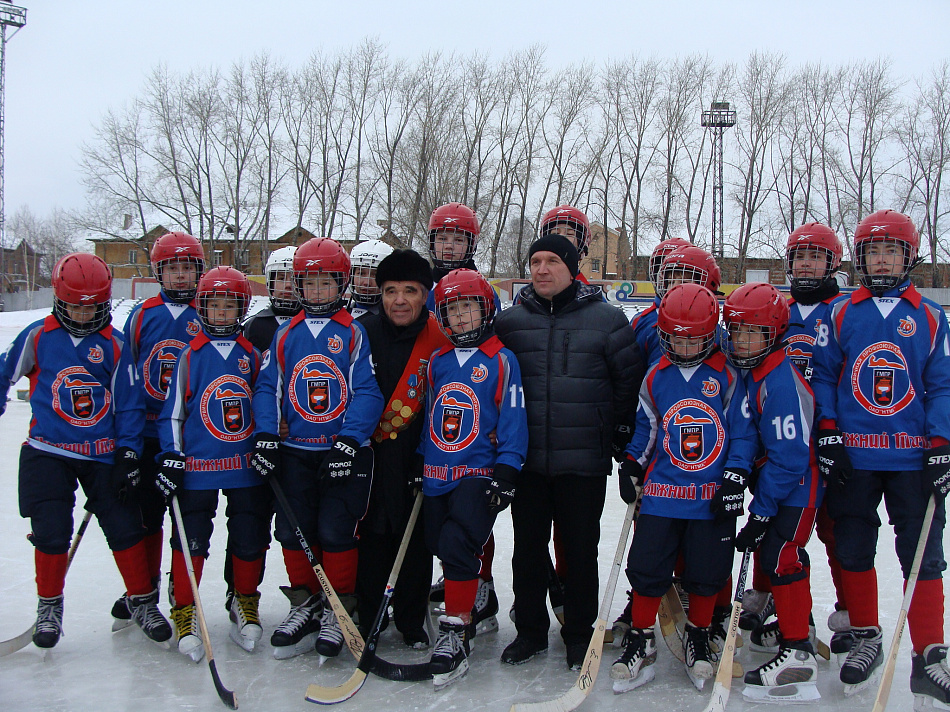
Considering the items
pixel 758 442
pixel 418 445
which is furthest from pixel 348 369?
pixel 758 442

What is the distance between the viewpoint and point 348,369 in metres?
3.16

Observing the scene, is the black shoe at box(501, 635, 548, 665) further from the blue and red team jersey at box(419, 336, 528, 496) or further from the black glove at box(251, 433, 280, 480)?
the black glove at box(251, 433, 280, 480)

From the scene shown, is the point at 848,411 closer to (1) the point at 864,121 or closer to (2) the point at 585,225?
(2) the point at 585,225

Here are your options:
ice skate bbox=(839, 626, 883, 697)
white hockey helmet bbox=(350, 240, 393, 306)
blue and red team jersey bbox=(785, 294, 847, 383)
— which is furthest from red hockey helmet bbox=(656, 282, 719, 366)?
white hockey helmet bbox=(350, 240, 393, 306)

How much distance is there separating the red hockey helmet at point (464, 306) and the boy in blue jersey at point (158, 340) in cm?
126

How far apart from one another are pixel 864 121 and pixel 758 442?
27.3 metres

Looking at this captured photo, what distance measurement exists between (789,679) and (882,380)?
122 centimetres

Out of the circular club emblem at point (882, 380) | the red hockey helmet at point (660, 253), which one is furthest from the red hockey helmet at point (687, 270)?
the circular club emblem at point (882, 380)

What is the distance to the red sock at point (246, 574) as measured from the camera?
10.7 feet

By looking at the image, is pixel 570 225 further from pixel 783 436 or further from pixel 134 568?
pixel 134 568

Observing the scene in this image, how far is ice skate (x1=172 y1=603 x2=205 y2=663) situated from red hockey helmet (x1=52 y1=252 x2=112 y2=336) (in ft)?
4.27

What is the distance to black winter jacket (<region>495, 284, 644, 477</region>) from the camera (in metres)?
3.02

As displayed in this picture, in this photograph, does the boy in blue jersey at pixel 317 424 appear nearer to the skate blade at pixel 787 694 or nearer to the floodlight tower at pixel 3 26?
the skate blade at pixel 787 694

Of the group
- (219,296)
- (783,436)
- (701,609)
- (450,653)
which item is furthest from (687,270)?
(219,296)
